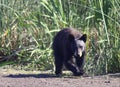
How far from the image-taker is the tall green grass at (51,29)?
9.27m

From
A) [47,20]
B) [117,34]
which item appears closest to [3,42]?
[47,20]

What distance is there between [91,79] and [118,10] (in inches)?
60.0

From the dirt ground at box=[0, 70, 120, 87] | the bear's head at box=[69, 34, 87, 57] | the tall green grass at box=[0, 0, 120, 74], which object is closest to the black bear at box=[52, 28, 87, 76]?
the bear's head at box=[69, 34, 87, 57]

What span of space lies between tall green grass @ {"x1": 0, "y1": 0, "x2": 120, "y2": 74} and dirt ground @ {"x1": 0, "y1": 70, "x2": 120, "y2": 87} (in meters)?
0.64

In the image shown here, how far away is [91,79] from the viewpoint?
28.2 ft

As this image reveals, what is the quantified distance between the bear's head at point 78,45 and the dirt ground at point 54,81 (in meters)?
0.47

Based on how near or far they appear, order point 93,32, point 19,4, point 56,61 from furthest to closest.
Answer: point 19,4
point 93,32
point 56,61

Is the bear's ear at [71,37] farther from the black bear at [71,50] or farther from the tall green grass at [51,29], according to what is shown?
the tall green grass at [51,29]

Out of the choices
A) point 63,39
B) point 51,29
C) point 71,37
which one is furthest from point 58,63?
point 51,29

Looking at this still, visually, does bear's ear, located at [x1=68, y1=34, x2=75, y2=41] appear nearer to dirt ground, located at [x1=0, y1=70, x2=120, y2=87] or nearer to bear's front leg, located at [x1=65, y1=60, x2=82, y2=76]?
bear's front leg, located at [x1=65, y1=60, x2=82, y2=76]

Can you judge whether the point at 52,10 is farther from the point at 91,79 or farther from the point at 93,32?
the point at 91,79

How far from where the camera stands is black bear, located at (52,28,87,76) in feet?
28.4

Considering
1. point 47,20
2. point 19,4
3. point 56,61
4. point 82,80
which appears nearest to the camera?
point 82,80

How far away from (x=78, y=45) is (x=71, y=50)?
18 centimetres
